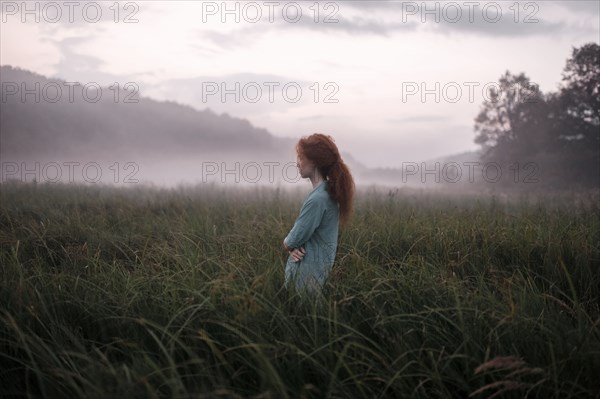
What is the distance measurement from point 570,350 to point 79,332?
2916 millimetres

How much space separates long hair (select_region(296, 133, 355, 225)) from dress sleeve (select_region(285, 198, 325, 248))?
0.22 meters

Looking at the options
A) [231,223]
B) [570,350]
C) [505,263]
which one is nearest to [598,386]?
[570,350]

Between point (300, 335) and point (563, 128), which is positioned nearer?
point (300, 335)

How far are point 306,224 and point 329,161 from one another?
22.9 inches

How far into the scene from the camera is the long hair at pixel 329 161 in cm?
340

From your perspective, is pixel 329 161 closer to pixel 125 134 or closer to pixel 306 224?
pixel 306 224

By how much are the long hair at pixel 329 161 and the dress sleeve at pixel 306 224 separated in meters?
0.22

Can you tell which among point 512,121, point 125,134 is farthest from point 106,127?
point 512,121

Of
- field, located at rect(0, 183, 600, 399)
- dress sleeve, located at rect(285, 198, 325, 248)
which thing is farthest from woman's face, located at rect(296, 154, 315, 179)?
field, located at rect(0, 183, 600, 399)

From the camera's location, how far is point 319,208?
10.9ft

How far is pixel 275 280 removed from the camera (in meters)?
3.21

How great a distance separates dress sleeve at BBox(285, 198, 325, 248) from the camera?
327 centimetres

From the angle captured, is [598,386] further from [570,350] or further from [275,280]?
[275,280]
